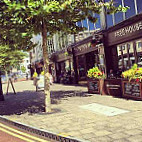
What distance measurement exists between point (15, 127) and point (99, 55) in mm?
10844

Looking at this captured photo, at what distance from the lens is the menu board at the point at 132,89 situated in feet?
31.4

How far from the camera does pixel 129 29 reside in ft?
43.9

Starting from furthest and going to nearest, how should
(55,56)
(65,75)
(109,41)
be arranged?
(55,56), (65,75), (109,41)

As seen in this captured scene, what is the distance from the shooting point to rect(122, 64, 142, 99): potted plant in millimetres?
9492

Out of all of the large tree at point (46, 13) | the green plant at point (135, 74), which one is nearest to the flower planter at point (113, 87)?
the green plant at point (135, 74)

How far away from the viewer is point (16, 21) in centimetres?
759

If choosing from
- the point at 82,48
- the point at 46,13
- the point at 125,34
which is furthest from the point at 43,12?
the point at 82,48

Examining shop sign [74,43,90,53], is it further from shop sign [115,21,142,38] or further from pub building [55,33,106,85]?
shop sign [115,21,142,38]

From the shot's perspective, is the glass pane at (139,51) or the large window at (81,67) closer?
the glass pane at (139,51)

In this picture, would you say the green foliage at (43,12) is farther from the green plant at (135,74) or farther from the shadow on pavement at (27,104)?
the shadow on pavement at (27,104)

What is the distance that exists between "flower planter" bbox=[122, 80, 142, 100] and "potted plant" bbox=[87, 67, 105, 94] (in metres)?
2.21

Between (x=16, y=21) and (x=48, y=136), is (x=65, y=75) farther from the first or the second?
(x=48, y=136)

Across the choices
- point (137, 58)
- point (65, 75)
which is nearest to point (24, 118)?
point (137, 58)

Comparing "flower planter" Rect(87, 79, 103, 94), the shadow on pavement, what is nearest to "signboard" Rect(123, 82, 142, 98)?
"flower planter" Rect(87, 79, 103, 94)
